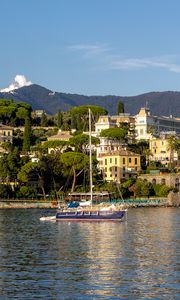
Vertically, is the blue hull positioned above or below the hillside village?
below

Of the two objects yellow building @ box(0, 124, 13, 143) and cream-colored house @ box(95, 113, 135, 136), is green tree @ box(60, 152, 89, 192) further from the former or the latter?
yellow building @ box(0, 124, 13, 143)

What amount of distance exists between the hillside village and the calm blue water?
158 ft

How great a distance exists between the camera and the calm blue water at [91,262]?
102ft

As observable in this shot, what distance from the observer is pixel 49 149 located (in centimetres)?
13150

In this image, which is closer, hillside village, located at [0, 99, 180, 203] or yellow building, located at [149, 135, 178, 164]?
hillside village, located at [0, 99, 180, 203]

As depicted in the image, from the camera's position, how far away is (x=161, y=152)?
134m

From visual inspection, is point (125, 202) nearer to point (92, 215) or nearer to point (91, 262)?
point (92, 215)

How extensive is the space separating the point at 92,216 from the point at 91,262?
31.1 meters

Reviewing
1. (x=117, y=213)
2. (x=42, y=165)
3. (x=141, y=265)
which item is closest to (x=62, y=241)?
(x=141, y=265)

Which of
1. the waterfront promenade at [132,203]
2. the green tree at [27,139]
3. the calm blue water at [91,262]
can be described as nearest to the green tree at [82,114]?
the green tree at [27,139]

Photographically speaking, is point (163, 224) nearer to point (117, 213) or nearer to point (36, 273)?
point (117, 213)

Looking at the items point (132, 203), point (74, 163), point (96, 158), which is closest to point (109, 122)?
point (96, 158)

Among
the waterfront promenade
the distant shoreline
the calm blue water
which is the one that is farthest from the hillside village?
the calm blue water

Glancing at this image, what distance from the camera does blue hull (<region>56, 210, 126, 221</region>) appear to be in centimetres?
6962
